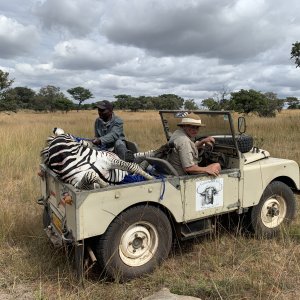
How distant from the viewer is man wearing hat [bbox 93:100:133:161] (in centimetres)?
548

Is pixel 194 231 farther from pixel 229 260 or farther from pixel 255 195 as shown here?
pixel 255 195

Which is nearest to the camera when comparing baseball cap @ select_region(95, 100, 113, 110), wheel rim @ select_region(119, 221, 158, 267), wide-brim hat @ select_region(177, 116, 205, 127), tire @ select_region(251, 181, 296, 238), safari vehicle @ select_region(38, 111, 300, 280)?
safari vehicle @ select_region(38, 111, 300, 280)

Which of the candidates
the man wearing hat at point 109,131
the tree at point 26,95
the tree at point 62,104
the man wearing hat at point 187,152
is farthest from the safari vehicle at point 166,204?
the tree at point 26,95

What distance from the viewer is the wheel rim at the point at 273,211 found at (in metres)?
4.84

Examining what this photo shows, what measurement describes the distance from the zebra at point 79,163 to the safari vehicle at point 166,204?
0.15 meters

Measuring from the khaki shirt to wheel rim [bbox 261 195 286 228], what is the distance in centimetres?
120

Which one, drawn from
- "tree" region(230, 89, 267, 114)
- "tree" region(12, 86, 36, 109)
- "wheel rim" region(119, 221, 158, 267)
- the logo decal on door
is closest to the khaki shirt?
the logo decal on door

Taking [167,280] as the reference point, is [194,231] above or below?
above

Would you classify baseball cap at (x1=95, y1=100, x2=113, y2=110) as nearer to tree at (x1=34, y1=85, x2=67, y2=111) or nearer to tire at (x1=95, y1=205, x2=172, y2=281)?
tire at (x1=95, y1=205, x2=172, y2=281)

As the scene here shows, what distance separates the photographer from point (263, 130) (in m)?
14.9

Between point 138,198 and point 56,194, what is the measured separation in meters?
0.94

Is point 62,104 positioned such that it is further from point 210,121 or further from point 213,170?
point 213,170

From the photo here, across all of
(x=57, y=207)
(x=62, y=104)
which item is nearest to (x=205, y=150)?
(x=57, y=207)

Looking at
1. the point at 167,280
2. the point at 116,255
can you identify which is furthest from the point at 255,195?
the point at 116,255
